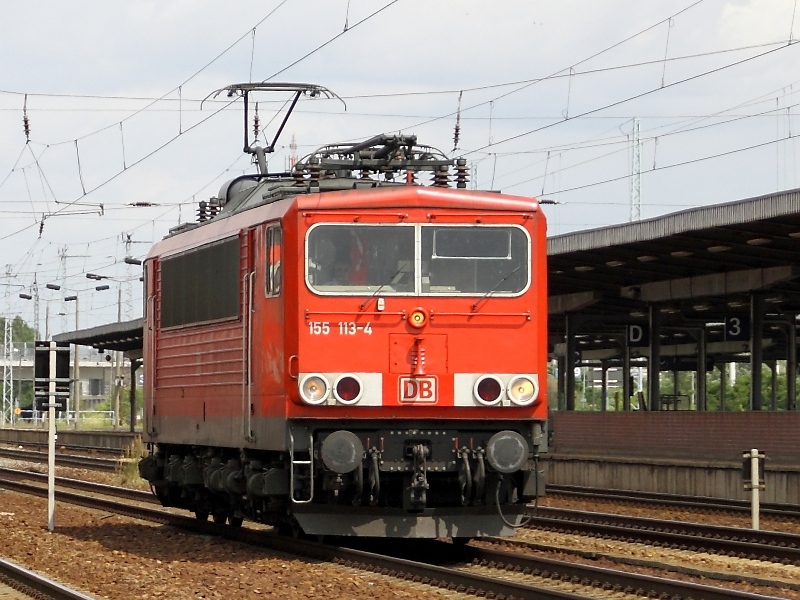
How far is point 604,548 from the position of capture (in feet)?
51.6

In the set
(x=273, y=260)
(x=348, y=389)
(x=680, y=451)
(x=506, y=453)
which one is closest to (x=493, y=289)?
(x=506, y=453)

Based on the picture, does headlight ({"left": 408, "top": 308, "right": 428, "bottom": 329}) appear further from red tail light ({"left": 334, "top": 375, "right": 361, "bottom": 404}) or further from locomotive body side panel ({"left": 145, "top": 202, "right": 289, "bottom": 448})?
locomotive body side panel ({"left": 145, "top": 202, "right": 289, "bottom": 448})

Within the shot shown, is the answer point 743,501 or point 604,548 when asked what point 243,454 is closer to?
point 604,548

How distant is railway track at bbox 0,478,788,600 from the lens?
37.3 ft

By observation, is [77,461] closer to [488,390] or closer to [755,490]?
[755,490]

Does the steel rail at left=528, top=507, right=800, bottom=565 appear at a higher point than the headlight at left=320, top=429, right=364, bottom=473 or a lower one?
lower

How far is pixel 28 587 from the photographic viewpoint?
43.7 feet

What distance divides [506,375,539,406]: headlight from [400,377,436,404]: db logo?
0.76 meters

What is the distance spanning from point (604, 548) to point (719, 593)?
5.01 meters

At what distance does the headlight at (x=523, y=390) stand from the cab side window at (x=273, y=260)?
2.44 metres

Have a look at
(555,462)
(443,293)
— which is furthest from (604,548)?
(555,462)

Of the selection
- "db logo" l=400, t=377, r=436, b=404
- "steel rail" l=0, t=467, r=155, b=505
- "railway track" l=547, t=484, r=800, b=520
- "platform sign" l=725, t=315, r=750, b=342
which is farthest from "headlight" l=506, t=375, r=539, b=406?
"platform sign" l=725, t=315, r=750, b=342

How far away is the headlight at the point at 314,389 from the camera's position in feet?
44.4

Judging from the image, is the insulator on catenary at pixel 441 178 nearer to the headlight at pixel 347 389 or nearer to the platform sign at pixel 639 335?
the headlight at pixel 347 389
